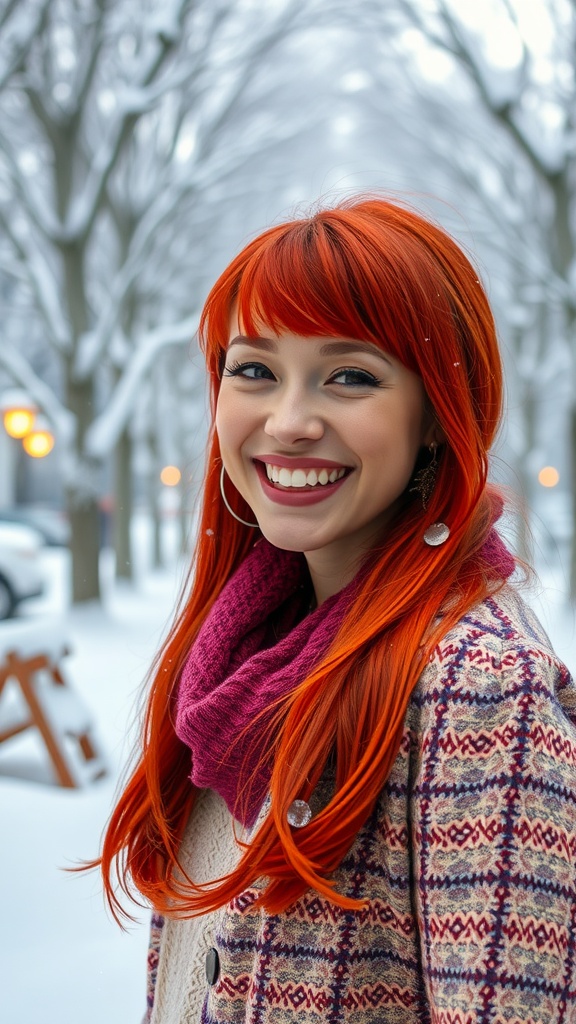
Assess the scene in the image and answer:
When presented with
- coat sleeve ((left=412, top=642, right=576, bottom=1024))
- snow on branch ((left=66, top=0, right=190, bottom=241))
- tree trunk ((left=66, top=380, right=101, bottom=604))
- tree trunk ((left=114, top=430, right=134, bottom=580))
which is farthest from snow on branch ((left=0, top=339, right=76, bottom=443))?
coat sleeve ((left=412, top=642, right=576, bottom=1024))

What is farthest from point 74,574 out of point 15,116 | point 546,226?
point 546,226

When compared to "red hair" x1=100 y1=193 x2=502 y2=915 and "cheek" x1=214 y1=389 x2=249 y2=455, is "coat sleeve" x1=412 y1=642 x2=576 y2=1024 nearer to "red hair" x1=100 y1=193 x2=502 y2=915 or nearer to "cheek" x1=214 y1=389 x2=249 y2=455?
"red hair" x1=100 y1=193 x2=502 y2=915

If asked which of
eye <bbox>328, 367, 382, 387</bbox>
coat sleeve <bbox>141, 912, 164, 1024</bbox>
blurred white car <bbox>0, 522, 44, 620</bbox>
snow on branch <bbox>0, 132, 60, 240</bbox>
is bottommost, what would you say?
blurred white car <bbox>0, 522, 44, 620</bbox>

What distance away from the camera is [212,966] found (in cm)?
116

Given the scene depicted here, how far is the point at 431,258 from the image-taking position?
115cm

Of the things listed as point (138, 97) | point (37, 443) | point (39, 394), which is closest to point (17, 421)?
point (39, 394)

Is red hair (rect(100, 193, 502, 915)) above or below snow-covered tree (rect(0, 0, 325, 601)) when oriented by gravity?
below

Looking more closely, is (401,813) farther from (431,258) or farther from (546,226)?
(546,226)

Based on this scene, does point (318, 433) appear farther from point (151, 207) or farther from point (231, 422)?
point (151, 207)

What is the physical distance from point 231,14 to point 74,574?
641 cm

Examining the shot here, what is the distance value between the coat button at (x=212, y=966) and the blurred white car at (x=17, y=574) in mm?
9696

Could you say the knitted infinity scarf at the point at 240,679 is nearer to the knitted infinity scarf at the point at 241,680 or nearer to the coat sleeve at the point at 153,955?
the knitted infinity scarf at the point at 241,680

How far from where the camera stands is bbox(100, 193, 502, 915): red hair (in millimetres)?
1027

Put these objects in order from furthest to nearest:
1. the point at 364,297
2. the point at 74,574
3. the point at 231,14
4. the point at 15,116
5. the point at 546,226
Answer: the point at 546,226, the point at 15,116, the point at 74,574, the point at 231,14, the point at 364,297
